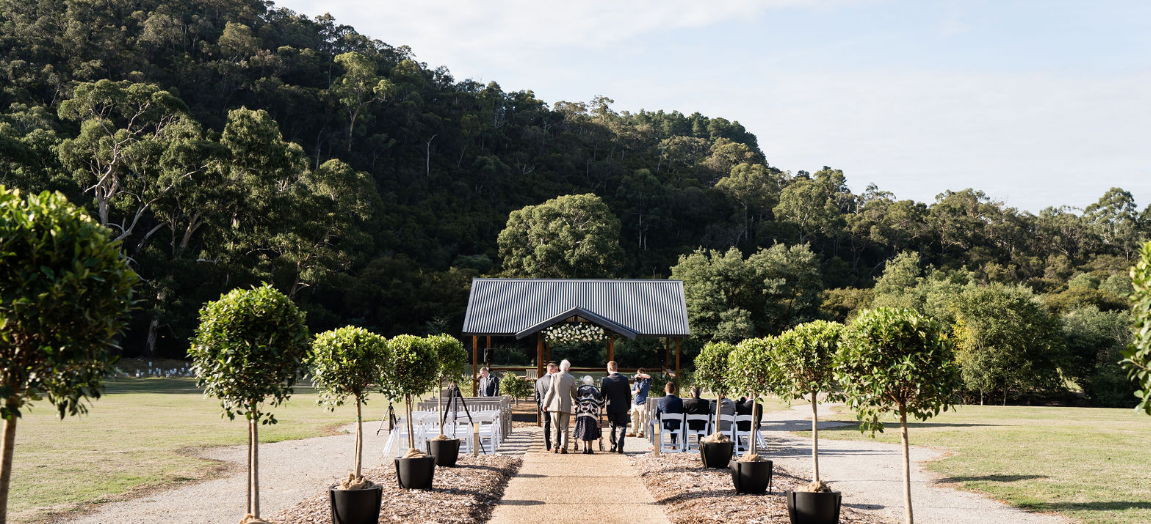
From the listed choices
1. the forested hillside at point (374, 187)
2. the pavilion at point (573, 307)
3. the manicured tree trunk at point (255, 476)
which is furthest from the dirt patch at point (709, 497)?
the forested hillside at point (374, 187)

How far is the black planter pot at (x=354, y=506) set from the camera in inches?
273

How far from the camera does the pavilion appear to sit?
69.4ft

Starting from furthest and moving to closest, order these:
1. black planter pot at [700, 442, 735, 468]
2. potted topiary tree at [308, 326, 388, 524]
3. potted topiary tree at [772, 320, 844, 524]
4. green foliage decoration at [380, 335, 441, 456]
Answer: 1. black planter pot at [700, 442, 735, 468]
2. green foliage decoration at [380, 335, 441, 456]
3. potted topiary tree at [772, 320, 844, 524]
4. potted topiary tree at [308, 326, 388, 524]

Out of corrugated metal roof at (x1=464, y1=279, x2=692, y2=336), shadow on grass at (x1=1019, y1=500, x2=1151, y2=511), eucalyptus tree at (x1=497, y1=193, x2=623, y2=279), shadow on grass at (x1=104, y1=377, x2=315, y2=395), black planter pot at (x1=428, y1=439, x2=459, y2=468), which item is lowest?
shadow on grass at (x1=104, y1=377, x2=315, y2=395)

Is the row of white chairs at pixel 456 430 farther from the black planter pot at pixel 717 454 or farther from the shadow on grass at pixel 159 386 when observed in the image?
the shadow on grass at pixel 159 386

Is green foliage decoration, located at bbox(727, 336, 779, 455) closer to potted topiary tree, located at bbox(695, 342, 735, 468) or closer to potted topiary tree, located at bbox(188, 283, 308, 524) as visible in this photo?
potted topiary tree, located at bbox(695, 342, 735, 468)

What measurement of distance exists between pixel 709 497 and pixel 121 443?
10758 millimetres

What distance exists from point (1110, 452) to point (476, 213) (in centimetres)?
6110

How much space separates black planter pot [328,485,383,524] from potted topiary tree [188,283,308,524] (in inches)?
31.0

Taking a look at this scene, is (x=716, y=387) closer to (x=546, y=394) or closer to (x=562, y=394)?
(x=562, y=394)

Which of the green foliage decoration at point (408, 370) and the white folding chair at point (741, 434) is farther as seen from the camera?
the white folding chair at point (741, 434)

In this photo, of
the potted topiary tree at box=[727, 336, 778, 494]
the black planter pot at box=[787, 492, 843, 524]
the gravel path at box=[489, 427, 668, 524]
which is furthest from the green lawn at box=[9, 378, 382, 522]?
the potted topiary tree at box=[727, 336, 778, 494]

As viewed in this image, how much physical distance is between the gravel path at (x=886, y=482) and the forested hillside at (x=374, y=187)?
98.2ft

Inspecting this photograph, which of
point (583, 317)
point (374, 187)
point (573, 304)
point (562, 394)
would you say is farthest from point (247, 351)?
point (374, 187)
